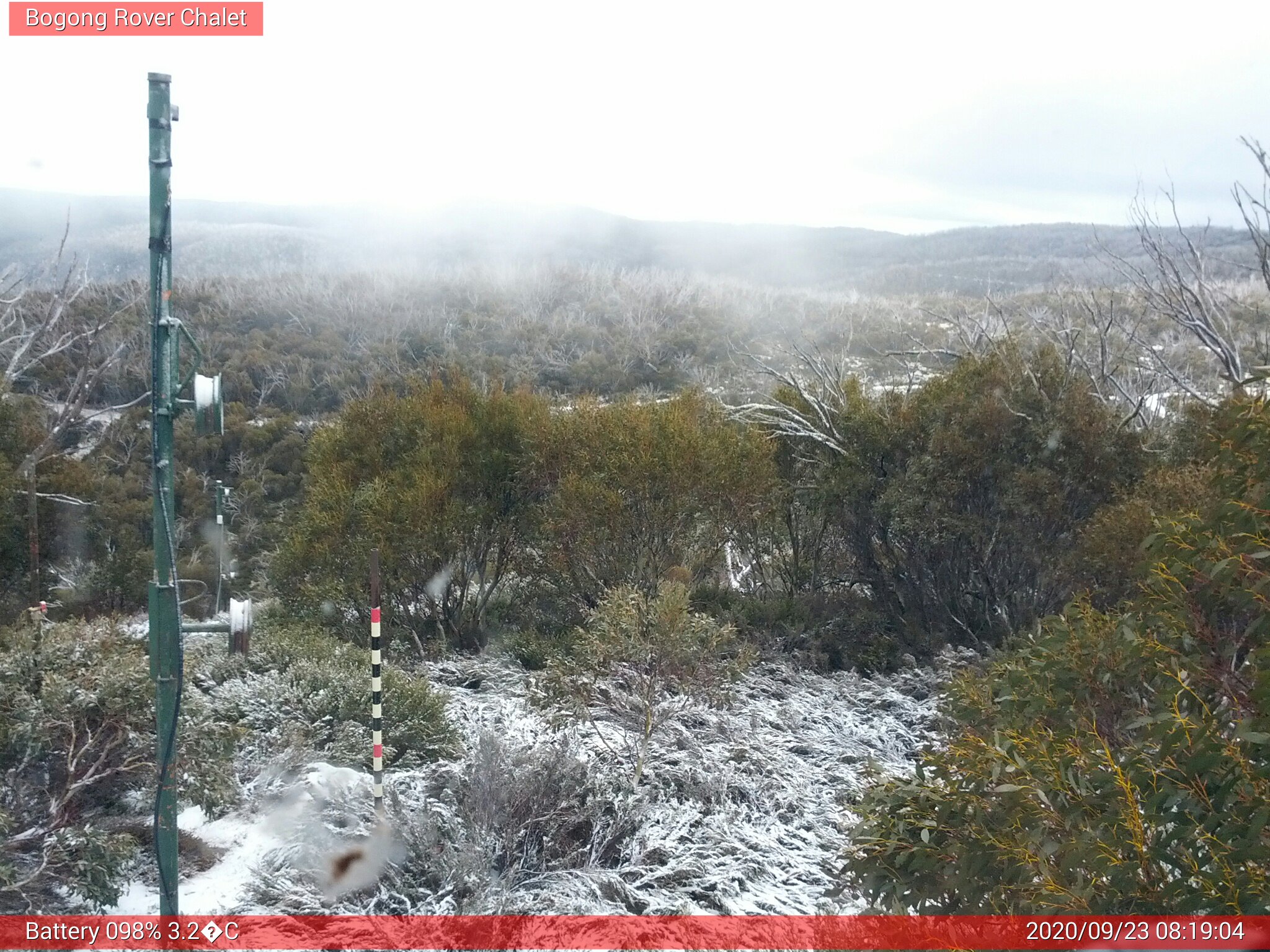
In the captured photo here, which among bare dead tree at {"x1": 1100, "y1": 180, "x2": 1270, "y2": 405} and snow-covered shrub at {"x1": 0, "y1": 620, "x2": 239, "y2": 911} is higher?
bare dead tree at {"x1": 1100, "y1": 180, "x2": 1270, "y2": 405}

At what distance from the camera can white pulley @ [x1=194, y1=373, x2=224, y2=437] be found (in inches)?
120

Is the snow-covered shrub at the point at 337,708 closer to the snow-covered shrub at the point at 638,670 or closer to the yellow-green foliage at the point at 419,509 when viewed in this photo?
the snow-covered shrub at the point at 638,670

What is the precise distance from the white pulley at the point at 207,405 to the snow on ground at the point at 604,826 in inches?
88.6

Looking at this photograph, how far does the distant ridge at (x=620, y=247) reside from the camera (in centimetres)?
2898

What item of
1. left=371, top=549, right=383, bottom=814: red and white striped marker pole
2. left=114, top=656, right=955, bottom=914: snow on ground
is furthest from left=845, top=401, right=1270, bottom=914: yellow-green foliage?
left=371, top=549, right=383, bottom=814: red and white striped marker pole

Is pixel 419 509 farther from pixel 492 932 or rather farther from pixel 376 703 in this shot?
pixel 492 932

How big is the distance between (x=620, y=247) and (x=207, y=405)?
5241 cm

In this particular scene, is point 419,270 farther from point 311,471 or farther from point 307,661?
point 307,661

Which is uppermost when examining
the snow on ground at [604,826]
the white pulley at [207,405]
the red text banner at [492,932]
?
the white pulley at [207,405]

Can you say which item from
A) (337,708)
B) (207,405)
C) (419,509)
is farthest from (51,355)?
(207,405)

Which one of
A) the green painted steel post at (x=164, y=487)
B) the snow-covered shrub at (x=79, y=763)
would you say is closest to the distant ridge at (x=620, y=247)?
the snow-covered shrub at (x=79, y=763)

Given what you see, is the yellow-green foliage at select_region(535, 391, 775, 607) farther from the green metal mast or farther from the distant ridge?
the distant ridge

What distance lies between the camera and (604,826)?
5121mm

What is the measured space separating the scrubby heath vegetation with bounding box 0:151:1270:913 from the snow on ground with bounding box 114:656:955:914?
0.09ft
